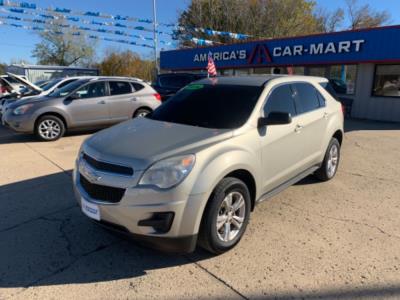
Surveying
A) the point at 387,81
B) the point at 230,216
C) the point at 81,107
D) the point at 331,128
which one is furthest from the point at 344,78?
the point at 230,216

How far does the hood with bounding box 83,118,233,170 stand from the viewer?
2965 millimetres

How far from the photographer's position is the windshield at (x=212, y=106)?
3.75 metres

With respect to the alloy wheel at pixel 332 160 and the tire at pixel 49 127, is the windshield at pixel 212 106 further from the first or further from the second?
the tire at pixel 49 127

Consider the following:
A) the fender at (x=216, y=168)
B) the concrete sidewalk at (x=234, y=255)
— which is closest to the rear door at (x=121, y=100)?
the concrete sidewalk at (x=234, y=255)

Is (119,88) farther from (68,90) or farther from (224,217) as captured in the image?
(224,217)

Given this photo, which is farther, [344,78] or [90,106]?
[344,78]

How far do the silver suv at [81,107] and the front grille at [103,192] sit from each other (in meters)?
6.21

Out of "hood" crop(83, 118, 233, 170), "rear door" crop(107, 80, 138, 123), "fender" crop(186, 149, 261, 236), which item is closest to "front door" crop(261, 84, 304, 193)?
"fender" crop(186, 149, 261, 236)

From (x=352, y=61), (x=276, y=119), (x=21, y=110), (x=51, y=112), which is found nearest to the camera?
(x=276, y=119)

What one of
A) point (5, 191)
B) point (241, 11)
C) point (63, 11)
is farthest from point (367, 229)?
point (241, 11)

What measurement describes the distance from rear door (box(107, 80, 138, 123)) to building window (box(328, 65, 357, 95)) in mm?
9128

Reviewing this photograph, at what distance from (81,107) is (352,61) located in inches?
408

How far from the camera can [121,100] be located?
9.68 meters

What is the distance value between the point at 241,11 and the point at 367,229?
100 ft
